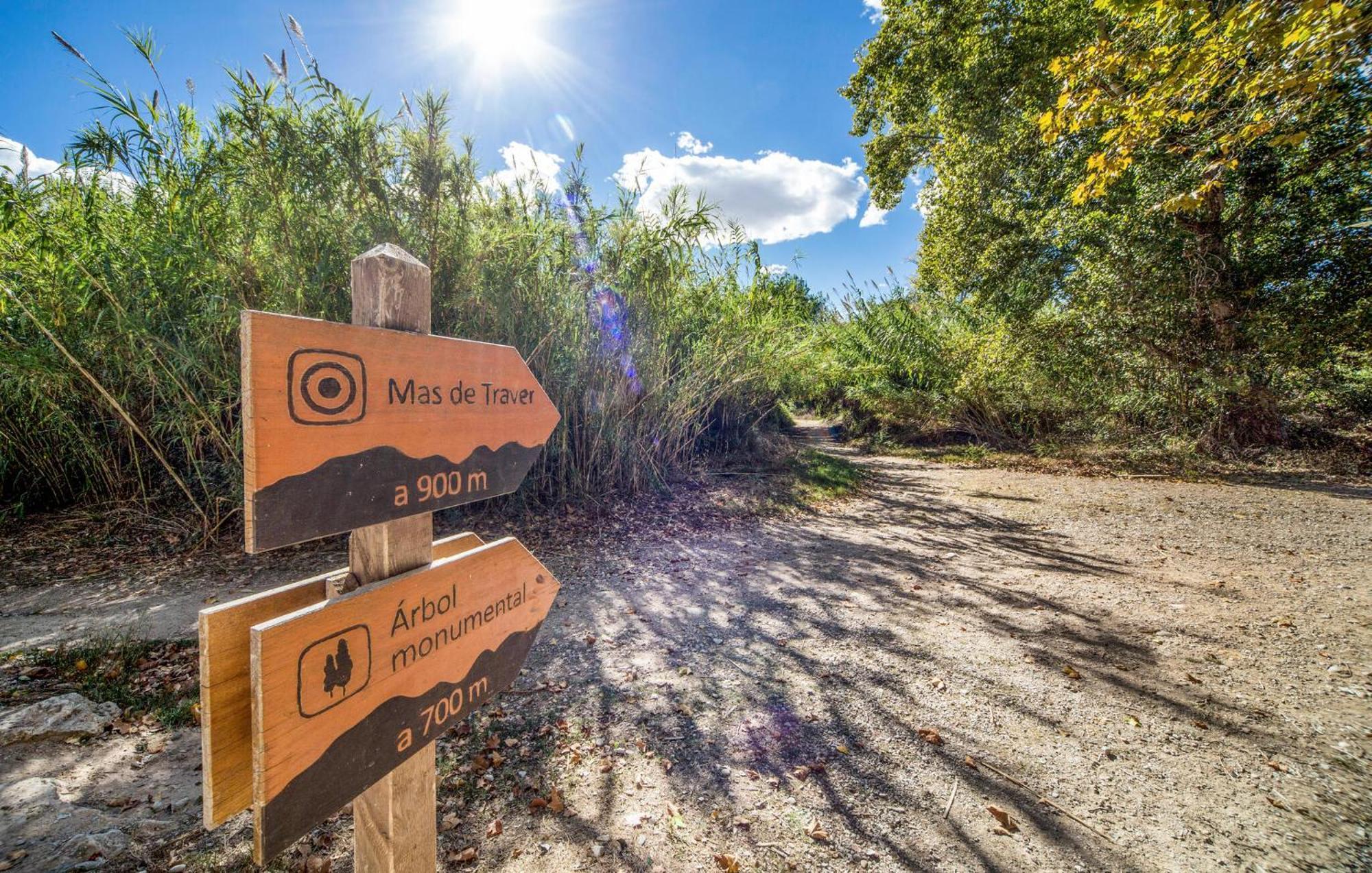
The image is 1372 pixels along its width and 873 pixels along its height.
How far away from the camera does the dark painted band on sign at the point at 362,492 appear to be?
0.75 m

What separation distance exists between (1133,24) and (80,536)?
10049 mm

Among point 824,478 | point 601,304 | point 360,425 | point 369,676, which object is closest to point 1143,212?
point 824,478

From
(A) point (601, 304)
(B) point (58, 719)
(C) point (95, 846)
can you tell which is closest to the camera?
(C) point (95, 846)

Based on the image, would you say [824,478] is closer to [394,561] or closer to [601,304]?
[601,304]

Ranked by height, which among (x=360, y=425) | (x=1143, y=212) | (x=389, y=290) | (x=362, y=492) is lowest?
(x=362, y=492)

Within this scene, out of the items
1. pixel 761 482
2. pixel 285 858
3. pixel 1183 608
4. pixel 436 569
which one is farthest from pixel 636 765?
pixel 761 482

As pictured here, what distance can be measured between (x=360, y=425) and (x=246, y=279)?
3.45 metres

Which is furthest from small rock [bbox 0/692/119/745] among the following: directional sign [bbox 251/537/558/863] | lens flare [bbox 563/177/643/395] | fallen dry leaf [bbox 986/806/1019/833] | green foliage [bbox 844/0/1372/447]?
green foliage [bbox 844/0/1372/447]

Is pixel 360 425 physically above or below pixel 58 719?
above

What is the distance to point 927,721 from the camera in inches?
81.0

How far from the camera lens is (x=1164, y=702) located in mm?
2127

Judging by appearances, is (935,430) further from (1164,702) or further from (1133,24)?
(1164,702)

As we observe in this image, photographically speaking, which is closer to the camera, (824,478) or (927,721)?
(927,721)

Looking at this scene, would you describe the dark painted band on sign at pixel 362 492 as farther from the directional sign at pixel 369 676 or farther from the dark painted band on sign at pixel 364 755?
the dark painted band on sign at pixel 364 755
